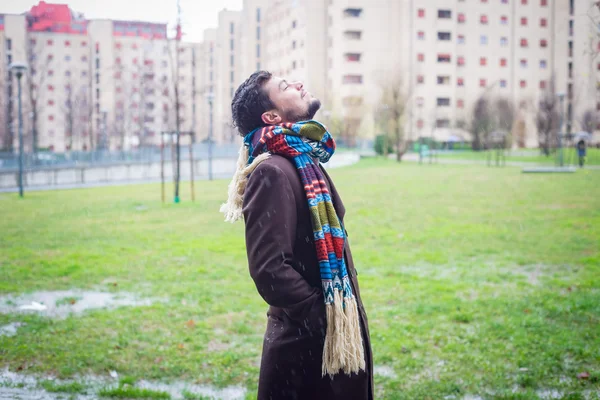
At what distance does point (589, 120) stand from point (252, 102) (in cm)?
6211

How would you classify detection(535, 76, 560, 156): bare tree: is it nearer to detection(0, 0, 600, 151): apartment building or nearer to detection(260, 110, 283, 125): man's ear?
detection(0, 0, 600, 151): apartment building

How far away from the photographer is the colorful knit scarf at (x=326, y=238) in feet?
8.34

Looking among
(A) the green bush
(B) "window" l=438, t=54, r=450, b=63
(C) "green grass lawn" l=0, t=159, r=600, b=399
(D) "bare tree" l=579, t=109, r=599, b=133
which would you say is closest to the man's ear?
(C) "green grass lawn" l=0, t=159, r=600, b=399

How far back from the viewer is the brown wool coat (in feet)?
8.08

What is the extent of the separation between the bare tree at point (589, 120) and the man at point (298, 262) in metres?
59.4

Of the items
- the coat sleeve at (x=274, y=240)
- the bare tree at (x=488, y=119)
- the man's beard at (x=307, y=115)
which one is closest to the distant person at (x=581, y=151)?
the bare tree at (x=488, y=119)

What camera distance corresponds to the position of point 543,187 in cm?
2258

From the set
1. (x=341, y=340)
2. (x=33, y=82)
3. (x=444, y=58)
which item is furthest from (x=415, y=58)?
(x=341, y=340)

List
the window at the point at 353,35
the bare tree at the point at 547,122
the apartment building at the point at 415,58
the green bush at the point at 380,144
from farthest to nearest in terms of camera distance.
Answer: the window at the point at 353,35 → the apartment building at the point at 415,58 → the green bush at the point at 380,144 → the bare tree at the point at 547,122

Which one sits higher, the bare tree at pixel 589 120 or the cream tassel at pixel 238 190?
the bare tree at pixel 589 120

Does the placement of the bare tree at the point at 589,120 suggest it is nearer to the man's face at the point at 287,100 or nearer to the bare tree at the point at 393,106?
the bare tree at the point at 393,106

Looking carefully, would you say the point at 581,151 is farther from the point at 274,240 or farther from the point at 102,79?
the point at 102,79

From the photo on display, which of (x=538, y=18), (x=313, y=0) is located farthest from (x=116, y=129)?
(x=538, y=18)

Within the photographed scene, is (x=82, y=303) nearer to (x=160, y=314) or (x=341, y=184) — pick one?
(x=160, y=314)
